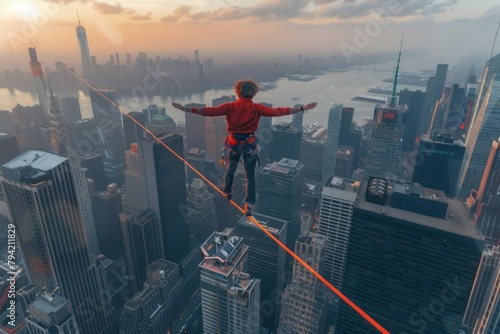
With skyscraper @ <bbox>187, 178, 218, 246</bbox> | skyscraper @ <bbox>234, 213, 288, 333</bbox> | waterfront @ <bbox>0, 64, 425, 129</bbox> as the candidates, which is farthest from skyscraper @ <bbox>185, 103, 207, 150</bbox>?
skyscraper @ <bbox>234, 213, 288, 333</bbox>

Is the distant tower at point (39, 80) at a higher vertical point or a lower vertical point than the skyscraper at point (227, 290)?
higher

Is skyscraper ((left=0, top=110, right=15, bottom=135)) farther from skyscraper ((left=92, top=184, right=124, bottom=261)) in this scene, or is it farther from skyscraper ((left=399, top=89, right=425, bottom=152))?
skyscraper ((left=399, top=89, right=425, bottom=152))

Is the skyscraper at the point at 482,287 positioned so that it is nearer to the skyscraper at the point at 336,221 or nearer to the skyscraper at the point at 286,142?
the skyscraper at the point at 336,221

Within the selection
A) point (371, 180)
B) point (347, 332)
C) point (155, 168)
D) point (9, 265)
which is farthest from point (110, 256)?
point (371, 180)

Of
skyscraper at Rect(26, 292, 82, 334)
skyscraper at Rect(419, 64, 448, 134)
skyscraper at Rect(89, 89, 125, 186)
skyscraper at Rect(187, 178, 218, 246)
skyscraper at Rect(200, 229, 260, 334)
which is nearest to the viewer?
skyscraper at Rect(26, 292, 82, 334)

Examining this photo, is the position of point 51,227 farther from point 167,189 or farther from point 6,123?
point 6,123

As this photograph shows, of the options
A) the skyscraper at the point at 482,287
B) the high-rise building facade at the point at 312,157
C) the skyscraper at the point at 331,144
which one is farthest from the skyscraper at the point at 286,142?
the skyscraper at the point at 482,287
